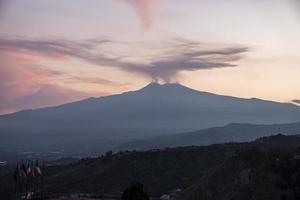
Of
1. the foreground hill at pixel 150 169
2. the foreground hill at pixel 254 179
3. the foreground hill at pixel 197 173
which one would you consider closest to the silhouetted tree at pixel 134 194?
the foreground hill at pixel 254 179

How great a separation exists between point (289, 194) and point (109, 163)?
123 ft

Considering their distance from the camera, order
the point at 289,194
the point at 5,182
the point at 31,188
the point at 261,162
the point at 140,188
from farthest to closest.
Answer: the point at 5,182, the point at 31,188, the point at 261,162, the point at 289,194, the point at 140,188

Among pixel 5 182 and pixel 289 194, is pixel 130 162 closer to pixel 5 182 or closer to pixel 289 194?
pixel 5 182

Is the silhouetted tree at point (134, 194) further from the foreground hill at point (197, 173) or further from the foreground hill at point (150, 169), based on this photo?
the foreground hill at point (150, 169)

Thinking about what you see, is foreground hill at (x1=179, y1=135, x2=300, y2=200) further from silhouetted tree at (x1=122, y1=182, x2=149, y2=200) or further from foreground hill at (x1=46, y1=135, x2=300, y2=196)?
silhouetted tree at (x1=122, y1=182, x2=149, y2=200)

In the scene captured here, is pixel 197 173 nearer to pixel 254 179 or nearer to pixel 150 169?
pixel 150 169

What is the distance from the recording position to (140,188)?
3409cm

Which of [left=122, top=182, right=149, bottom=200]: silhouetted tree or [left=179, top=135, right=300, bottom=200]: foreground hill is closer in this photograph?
[left=122, top=182, right=149, bottom=200]: silhouetted tree

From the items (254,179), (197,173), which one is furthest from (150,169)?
(254,179)

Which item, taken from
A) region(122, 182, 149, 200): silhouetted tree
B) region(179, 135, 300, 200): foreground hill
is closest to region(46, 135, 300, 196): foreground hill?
region(179, 135, 300, 200): foreground hill

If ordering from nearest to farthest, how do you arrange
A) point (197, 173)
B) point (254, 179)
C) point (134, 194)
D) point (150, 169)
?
point (134, 194), point (254, 179), point (197, 173), point (150, 169)

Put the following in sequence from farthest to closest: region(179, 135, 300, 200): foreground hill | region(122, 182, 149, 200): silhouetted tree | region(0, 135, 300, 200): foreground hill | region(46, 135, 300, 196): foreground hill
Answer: region(46, 135, 300, 196): foreground hill, region(0, 135, 300, 200): foreground hill, region(179, 135, 300, 200): foreground hill, region(122, 182, 149, 200): silhouetted tree

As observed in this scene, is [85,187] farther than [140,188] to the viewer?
Yes

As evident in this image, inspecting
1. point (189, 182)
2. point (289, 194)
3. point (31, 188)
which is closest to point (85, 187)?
point (31, 188)
